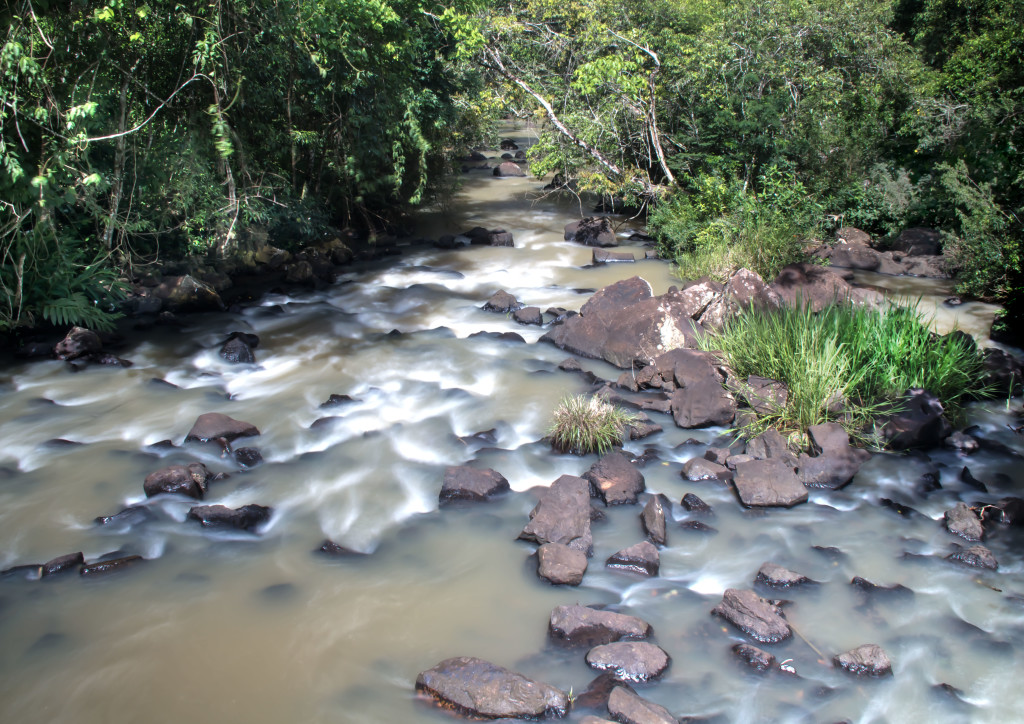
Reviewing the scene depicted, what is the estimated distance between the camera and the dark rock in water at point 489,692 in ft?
13.7

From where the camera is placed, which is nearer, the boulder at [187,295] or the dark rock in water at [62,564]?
the dark rock in water at [62,564]

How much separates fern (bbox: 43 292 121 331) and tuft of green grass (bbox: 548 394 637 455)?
19.7 ft

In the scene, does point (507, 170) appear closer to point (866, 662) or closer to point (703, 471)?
point (703, 471)

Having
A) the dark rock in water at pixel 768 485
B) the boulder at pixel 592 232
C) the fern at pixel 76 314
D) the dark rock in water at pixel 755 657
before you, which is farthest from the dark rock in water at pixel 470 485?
the boulder at pixel 592 232

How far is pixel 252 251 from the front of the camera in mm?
12508

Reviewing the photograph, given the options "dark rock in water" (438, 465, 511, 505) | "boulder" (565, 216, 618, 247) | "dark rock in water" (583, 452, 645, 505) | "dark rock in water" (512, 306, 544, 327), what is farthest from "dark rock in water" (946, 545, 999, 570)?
"boulder" (565, 216, 618, 247)

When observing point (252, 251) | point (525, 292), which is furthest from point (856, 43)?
point (252, 251)

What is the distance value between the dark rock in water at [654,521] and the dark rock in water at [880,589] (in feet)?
4.28

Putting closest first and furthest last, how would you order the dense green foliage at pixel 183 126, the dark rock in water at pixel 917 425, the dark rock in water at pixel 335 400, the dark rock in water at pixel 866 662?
the dark rock in water at pixel 866 662
the dark rock in water at pixel 917 425
the dark rock in water at pixel 335 400
the dense green foliage at pixel 183 126

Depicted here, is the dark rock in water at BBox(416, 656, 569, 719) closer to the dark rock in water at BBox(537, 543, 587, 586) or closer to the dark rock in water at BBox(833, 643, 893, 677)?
the dark rock in water at BBox(537, 543, 587, 586)

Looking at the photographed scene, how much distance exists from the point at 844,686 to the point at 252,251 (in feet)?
35.2

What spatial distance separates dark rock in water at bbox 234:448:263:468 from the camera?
6809 millimetres

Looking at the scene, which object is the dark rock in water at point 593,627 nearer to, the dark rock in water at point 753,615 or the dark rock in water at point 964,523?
the dark rock in water at point 753,615

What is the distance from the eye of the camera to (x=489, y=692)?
4.26m
